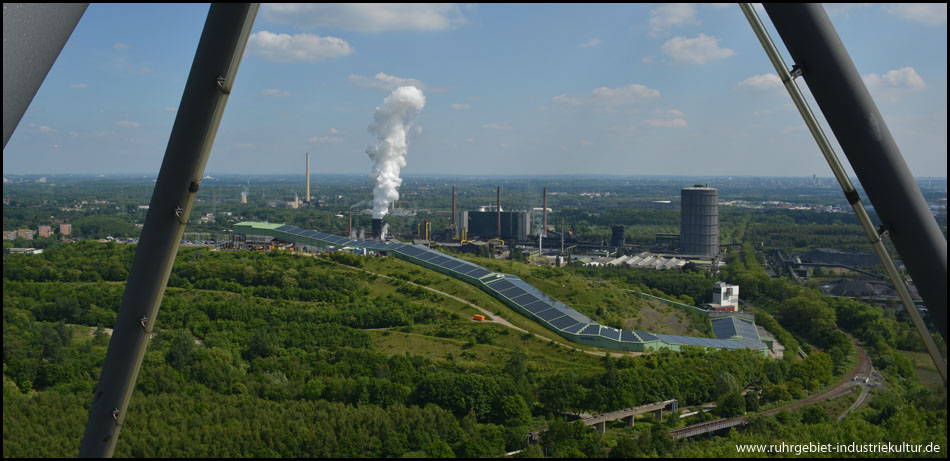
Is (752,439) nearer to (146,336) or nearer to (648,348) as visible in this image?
(648,348)

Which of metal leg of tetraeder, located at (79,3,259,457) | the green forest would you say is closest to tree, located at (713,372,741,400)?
the green forest

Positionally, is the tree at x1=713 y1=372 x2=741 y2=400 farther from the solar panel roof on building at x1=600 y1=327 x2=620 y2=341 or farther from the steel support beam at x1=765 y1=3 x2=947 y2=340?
the steel support beam at x1=765 y1=3 x2=947 y2=340

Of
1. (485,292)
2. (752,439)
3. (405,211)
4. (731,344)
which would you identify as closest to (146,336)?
(752,439)

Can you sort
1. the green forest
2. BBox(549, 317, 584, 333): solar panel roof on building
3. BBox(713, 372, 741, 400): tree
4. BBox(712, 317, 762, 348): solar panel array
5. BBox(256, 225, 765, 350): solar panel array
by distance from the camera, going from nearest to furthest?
1. the green forest
2. BBox(713, 372, 741, 400): tree
3. BBox(256, 225, 765, 350): solar panel array
4. BBox(549, 317, 584, 333): solar panel roof on building
5. BBox(712, 317, 762, 348): solar panel array

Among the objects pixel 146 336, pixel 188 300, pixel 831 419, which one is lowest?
pixel 831 419

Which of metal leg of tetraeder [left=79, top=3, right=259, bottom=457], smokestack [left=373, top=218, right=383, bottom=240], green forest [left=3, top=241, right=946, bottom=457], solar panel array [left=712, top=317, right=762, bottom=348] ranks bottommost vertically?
solar panel array [left=712, top=317, right=762, bottom=348]

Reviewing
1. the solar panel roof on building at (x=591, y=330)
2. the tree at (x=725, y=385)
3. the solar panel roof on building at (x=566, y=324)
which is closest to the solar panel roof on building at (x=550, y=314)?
the solar panel roof on building at (x=566, y=324)
